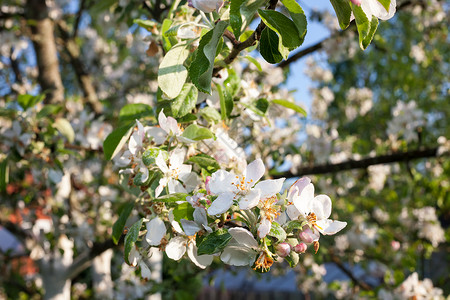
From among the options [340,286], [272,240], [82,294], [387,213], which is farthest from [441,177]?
[82,294]

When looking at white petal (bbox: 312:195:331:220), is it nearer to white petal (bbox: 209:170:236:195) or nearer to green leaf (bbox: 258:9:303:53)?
white petal (bbox: 209:170:236:195)

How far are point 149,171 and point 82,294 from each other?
10.8 ft

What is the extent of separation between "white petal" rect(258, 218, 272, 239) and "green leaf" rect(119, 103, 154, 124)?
23.4 inches

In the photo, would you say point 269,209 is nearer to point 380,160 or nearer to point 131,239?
point 131,239

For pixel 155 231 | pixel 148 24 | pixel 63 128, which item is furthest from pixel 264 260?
pixel 63 128

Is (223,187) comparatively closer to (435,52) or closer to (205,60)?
(205,60)

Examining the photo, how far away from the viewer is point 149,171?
1.05 metres

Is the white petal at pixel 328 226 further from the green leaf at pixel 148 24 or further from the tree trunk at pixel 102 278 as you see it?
the tree trunk at pixel 102 278

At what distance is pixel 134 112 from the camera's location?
4.25 ft

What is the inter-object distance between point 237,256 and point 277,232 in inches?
4.4

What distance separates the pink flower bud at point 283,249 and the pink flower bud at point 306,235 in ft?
0.14

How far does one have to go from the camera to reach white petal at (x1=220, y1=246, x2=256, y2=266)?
2.88 feet

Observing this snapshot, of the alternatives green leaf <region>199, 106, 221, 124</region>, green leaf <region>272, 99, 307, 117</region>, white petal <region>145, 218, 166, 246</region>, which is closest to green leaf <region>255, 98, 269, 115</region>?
green leaf <region>272, 99, 307, 117</region>

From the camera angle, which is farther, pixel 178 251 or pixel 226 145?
pixel 226 145
